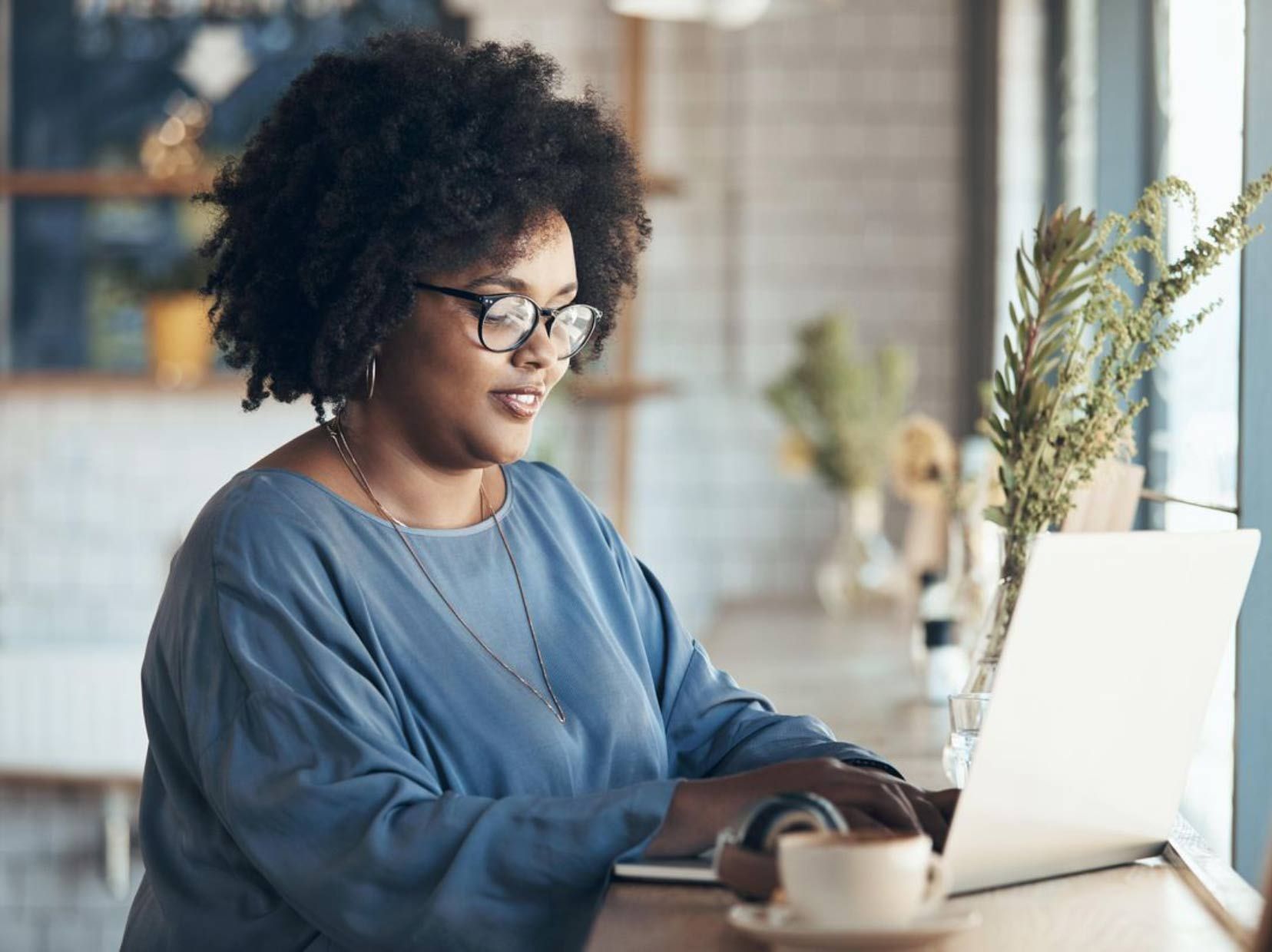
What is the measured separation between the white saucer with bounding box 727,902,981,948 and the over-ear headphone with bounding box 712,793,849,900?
4.0 inches

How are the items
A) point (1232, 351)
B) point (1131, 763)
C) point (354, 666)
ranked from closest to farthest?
point (1131, 763) < point (354, 666) < point (1232, 351)

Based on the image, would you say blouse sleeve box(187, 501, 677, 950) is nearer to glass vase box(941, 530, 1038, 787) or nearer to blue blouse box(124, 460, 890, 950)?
blue blouse box(124, 460, 890, 950)

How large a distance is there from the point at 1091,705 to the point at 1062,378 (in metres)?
0.59

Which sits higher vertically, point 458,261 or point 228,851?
point 458,261

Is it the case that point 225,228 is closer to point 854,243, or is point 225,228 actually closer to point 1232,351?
point 1232,351

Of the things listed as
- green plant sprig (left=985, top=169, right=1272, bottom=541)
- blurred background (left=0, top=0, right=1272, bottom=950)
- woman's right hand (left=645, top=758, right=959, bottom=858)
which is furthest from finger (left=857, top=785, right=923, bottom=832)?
blurred background (left=0, top=0, right=1272, bottom=950)

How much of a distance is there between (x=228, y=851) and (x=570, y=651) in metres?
0.40

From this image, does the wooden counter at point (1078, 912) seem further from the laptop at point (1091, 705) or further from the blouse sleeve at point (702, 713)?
the blouse sleeve at point (702, 713)

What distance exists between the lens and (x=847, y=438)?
13.9ft

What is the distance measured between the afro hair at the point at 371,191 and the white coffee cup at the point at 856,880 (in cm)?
80

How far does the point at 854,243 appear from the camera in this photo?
15.9 feet

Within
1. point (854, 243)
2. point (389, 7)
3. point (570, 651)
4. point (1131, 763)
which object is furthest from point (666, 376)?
point (1131, 763)

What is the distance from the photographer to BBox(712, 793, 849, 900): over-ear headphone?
114cm

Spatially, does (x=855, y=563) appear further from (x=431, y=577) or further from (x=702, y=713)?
(x=431, y=577)
